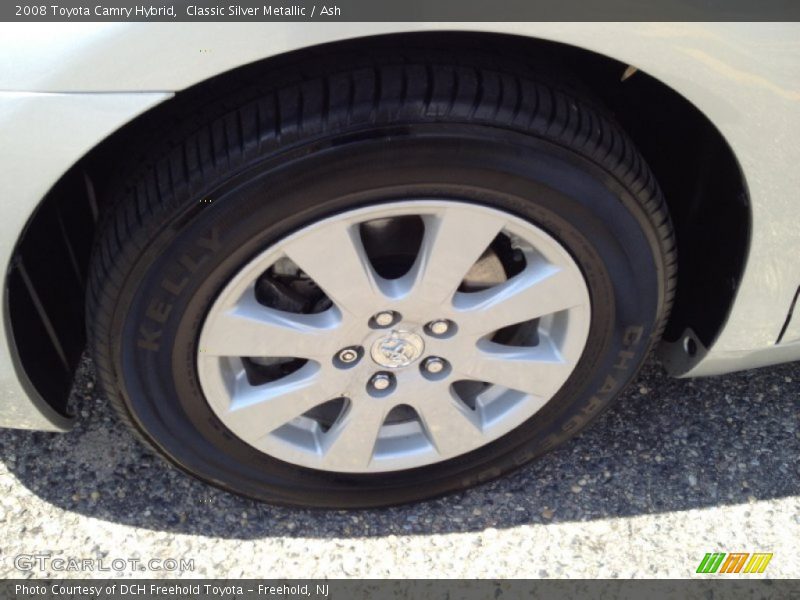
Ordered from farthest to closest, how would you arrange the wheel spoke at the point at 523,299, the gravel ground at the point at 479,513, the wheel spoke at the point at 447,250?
the gravel ground at the point at 479,513 → the wheel spoke at the point at 523,299 → the wheel spoke at the point at 447,250

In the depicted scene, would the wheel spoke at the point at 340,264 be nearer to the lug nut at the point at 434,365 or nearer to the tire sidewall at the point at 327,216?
the tire sidewall at the point at 327,216

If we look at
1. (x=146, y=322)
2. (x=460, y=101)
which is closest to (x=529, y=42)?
(x=460, y=101)

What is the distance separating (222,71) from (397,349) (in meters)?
0.63

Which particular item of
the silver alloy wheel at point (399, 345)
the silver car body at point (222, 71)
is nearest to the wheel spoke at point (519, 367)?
the silver alloy wheel at point (399, 345)

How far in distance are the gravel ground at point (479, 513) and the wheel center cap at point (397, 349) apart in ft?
1.47

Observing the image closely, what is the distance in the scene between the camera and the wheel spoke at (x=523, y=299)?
1613 millimetres

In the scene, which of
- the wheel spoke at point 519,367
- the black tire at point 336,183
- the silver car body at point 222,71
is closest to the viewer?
the silver car body at point 222,71

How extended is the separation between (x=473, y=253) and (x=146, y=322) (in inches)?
22.7

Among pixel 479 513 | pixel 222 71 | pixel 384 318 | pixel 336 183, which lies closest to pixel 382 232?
pixel 384 318

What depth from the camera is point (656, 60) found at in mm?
1330

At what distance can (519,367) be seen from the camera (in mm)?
1745

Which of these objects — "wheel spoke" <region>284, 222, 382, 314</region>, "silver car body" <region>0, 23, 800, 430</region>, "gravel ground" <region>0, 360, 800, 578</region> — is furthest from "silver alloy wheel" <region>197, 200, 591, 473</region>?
"silver car body" <region>0, 23, 800, 430</region>

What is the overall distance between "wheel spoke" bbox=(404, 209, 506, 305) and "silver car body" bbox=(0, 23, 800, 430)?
33 cm
